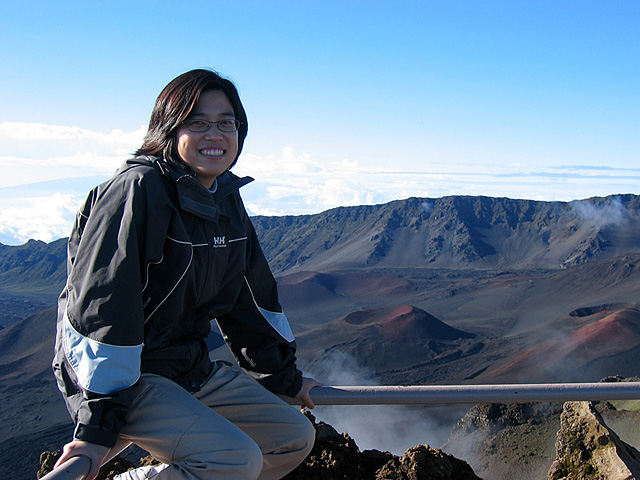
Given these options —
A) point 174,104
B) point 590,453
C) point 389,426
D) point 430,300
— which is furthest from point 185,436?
point 430,300

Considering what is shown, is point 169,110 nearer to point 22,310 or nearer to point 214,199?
point 214,199

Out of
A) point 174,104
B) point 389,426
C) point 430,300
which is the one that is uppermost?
point 174,104

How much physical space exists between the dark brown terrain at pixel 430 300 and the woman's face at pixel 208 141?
35.6 ft

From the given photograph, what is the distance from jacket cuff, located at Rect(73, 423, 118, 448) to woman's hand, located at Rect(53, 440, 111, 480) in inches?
0.4

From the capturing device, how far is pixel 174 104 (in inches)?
76.5

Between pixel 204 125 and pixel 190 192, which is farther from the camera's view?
pixel 204 125

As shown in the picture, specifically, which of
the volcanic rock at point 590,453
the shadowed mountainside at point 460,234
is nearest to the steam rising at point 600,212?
the shadowed mountainside at point 460,234

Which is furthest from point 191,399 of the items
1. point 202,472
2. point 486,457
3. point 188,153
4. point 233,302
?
point 486,457

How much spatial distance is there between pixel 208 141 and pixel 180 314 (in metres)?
0.59

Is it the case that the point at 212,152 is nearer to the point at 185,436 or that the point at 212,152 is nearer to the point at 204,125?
the point at 204,125

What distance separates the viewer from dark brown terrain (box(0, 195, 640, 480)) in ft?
52.4

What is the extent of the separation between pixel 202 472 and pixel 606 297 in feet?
92.0

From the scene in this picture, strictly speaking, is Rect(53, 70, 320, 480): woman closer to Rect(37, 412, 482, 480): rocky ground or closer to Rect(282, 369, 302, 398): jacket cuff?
Rect(282, 369, 302, 398): jacket cuff

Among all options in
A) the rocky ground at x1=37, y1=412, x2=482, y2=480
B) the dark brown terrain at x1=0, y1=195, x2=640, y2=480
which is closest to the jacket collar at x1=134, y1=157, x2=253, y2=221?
the rocky ground at x1=37, y1=412, x2=482, y2=480
